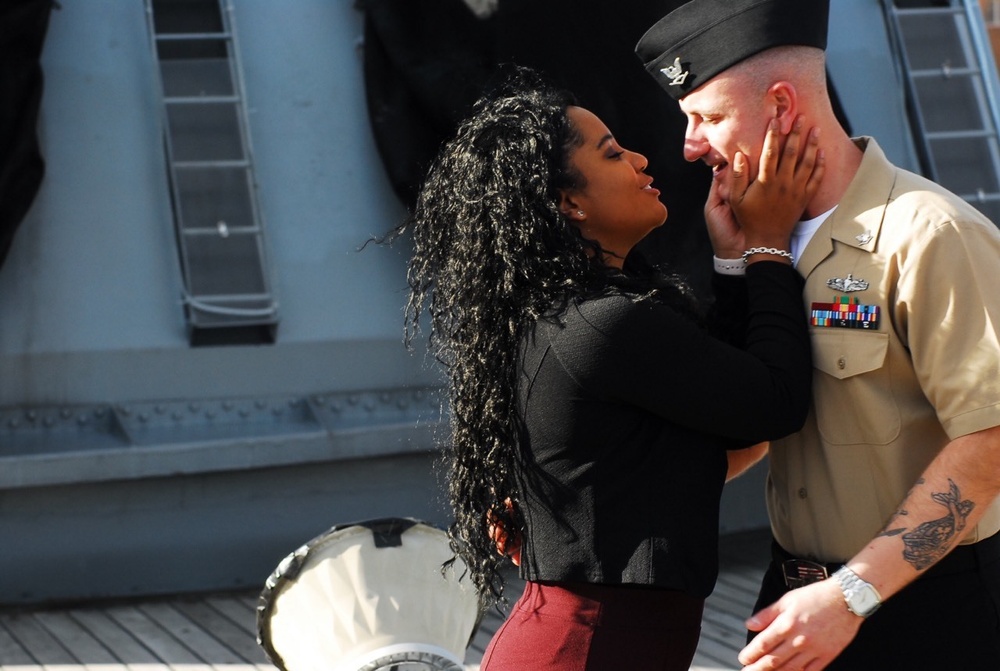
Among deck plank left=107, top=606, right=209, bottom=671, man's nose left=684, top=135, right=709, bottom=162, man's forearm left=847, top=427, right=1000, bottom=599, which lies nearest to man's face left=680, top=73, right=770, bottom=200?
man's nose left=684, top=135, right=709, bottom=162

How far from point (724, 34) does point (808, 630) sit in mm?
951

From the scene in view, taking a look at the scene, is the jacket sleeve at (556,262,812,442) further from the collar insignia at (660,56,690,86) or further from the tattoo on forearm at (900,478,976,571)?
the collar insignia at (660,56,690,86)

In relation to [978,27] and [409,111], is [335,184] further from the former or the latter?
[978,27]

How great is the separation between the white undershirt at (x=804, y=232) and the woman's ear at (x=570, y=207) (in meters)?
0.35

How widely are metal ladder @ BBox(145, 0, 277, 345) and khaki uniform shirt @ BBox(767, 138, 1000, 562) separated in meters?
3.16

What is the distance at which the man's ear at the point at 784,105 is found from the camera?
6.56 ft

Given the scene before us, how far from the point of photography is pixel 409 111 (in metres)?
5.02

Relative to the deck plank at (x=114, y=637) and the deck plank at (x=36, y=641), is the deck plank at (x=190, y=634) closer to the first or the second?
the deck plank at (x=114, y=637)

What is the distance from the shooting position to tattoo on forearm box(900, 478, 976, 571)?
1.77 meters

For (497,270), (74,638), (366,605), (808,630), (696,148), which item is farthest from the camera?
(74,638)

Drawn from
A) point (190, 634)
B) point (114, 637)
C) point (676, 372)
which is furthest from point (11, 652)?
point (676, 372)

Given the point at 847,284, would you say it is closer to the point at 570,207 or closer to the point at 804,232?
the point at 804,232

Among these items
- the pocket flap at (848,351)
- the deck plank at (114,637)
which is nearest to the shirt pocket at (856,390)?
the pocket flap at (848,351)

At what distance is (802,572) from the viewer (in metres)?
1.98
